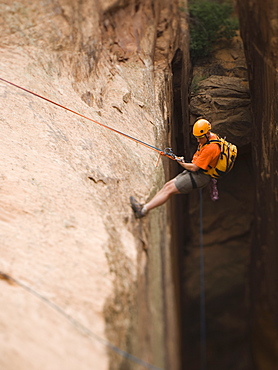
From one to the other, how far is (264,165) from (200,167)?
290cm

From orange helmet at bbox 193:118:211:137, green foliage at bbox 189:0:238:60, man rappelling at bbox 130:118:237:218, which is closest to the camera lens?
man rappelling at bbox 130:118:237:218

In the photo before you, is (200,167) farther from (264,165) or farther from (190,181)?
(264,165)

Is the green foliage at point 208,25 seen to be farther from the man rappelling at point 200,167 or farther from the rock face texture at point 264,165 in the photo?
the man rappelling at point 200,167

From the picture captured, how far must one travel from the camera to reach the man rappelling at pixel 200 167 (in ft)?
19.7

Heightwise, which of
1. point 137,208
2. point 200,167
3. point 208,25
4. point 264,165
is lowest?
→ point 137,208

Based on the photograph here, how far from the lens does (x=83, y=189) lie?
5.75 m

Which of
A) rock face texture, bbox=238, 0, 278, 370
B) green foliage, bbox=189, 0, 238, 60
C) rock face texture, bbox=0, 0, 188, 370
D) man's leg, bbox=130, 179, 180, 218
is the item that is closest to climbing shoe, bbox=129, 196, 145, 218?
man's leg, bbox=130, 179, 180, 218

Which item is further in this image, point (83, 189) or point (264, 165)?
point (264, 165)

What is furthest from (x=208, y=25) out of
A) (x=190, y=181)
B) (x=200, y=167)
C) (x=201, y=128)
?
(x=190, y=181)

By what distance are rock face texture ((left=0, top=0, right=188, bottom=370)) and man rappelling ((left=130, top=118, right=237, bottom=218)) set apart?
1.11 feet

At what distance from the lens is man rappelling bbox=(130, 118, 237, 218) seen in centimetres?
599

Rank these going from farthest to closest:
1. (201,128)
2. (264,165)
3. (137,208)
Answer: (264,165) → (201,128) → (137,208)

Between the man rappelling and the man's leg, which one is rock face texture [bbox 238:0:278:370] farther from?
the man's leg

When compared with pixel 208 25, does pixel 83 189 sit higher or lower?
lower
